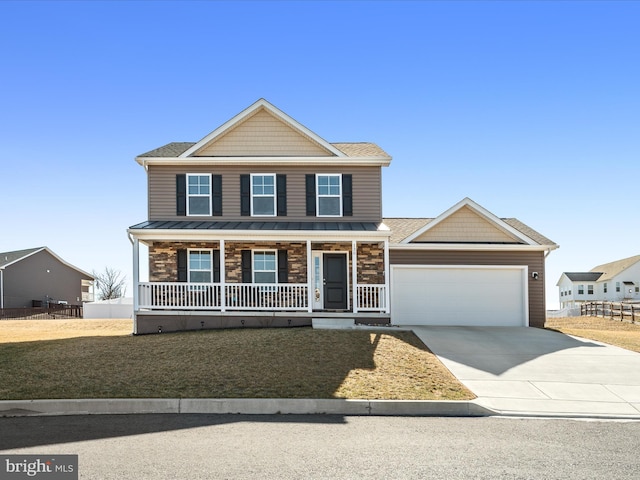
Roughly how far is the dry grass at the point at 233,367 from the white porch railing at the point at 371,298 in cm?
244

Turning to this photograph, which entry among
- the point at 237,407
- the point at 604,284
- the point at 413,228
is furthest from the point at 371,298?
the point at 604,284

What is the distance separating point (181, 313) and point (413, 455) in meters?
12.6

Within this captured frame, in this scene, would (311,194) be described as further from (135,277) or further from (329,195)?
(135,277)

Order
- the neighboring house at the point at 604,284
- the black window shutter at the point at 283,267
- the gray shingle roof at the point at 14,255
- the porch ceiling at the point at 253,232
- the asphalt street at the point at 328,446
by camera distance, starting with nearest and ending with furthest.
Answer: the asphalt street at the point at 328,446
the porch ceiling at the point at 253,232
the black window shutter at the point at 283,267
the gray shingle roof at the point at 14,255
the neighboring house at the point at 604,284

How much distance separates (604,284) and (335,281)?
2066 inches

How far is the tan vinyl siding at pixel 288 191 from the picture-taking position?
19.7 m

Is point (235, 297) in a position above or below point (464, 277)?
below

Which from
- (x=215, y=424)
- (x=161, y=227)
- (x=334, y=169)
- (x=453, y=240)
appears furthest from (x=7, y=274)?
(x=215, y=424)

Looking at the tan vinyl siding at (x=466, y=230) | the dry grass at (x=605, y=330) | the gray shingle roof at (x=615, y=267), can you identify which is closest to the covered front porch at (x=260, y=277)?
the tan vinyl siding at (x=466, y=230)

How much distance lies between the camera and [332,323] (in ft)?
56.5

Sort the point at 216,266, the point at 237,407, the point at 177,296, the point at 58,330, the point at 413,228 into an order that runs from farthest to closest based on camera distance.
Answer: the point at 413,228 → the point at 58,330 → the point at 216,266 → the point at 177,296 → the point at 237,407

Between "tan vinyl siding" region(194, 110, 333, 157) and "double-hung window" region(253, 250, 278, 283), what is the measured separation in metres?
3.65

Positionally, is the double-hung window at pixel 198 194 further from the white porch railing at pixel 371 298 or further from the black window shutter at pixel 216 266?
the white porch railing at pixel 371 298

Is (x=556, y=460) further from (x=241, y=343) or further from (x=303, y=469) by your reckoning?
(x=241, y=343)
